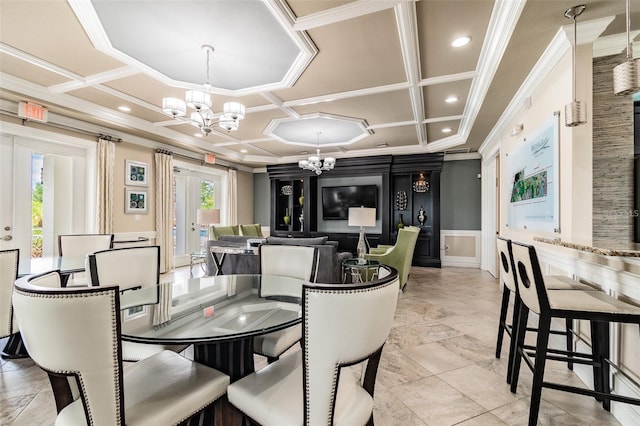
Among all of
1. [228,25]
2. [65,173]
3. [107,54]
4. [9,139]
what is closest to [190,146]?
[65,173]

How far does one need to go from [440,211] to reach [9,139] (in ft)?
25.5

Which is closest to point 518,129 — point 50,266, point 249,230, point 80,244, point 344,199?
point 344,199

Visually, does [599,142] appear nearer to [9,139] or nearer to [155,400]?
[155,400]

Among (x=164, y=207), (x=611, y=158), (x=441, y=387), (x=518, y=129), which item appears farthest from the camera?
(x=164, y=207)

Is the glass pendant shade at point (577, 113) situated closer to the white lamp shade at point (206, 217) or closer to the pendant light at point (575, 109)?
the pendant light at point (575, 109)

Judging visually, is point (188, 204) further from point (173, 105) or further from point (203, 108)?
point (203, 108)

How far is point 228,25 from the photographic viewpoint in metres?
2.47

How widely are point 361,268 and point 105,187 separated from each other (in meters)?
4.33

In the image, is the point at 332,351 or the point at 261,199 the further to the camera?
the point at 261,199

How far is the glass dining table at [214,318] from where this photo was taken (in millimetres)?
1261

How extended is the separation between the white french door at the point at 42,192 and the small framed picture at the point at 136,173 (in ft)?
1.84

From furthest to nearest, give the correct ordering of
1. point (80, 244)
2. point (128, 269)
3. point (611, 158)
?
point (80, 244)
point (611, 158)
point (128, 269)

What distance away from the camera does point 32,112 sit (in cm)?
394

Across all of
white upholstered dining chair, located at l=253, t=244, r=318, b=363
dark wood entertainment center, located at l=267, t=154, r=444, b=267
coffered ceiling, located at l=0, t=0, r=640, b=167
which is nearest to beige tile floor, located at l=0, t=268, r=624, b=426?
white upholstered dining chair, located at l=253, t=244, r=318, b=363
